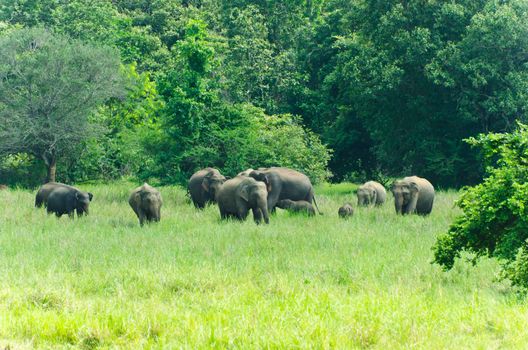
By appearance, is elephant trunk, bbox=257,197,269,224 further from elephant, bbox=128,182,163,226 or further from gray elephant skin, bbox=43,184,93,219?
gray elephant skin, bbox=43,184,93,219

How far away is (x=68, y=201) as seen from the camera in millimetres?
20594

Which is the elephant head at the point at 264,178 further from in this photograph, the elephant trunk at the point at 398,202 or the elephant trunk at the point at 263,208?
the elephant trunk at the point at 398,202

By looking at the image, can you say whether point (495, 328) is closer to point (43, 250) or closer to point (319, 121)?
point (43, 250)

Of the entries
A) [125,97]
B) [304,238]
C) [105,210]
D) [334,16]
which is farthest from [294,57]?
[304,238]

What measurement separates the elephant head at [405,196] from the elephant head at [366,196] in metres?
2.33

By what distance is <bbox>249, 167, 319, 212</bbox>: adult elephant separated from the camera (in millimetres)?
21578

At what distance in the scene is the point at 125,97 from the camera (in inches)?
1522

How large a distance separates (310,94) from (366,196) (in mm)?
17678

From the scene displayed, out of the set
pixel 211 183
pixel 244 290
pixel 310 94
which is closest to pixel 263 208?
pixel 211 183

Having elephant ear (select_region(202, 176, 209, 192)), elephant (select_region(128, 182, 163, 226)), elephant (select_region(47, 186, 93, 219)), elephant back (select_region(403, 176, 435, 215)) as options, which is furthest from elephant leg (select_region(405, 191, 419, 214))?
elephant (select_region(47, 186, 93, 219))

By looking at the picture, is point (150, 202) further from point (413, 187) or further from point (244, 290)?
point (244, 290)

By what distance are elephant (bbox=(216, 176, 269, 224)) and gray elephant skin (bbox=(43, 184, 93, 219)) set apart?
12.1 ft

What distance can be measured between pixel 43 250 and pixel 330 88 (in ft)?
85.3

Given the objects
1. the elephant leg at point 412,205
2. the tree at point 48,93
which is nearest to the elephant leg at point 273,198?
the elephant leg at point 412,205
